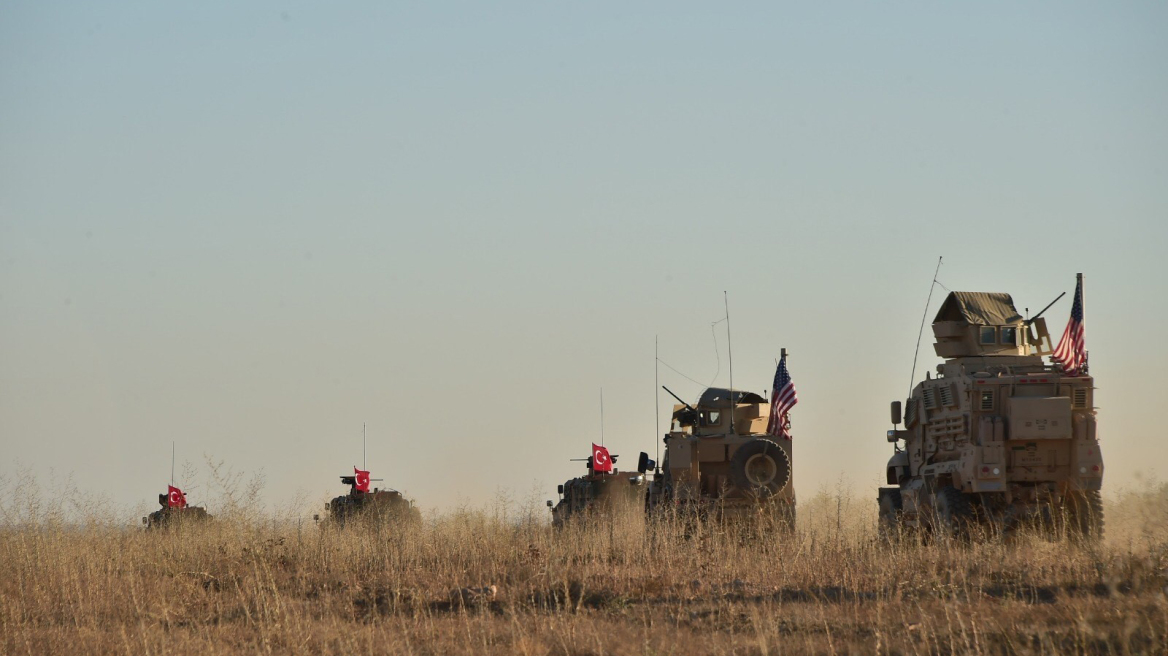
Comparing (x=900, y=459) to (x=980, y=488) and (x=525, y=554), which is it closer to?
(x=980, y=488)

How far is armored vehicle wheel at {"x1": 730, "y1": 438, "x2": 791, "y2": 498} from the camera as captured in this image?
827 inches

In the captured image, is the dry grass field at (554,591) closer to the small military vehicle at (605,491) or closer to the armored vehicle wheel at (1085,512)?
the armored vehicle wheel at (1085,512)

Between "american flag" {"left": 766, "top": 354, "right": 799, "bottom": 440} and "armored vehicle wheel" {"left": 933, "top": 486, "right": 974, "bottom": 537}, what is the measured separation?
9.84 feet

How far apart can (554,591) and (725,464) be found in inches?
322

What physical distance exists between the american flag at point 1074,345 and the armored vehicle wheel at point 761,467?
15.4 ft

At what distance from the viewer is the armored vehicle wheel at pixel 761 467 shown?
21.0 meters

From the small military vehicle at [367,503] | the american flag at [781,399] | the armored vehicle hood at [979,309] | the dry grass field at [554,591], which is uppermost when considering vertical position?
the armored vehicle hood at [979,309]

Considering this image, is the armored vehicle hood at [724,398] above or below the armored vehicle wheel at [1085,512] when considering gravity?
above

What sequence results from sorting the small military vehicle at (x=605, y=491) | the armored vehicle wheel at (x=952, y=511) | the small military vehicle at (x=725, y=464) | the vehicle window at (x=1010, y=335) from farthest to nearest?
the small military vehicle at (x=605, y=491) → the vehicle window at (x=1010, y=335) → the small military vehicle at (x=725, y=464) → the armored vehicle wheel at (x=952, y=511)

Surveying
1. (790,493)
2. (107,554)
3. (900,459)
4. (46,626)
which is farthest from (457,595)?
(900,459)

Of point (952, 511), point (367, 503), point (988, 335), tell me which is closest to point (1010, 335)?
point (988, 335)

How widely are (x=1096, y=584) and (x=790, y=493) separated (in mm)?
7957

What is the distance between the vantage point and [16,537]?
17.9m

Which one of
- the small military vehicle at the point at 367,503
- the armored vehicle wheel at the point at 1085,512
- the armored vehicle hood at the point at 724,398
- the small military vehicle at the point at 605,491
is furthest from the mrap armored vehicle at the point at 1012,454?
the small military vehicle at the point at 367,503
